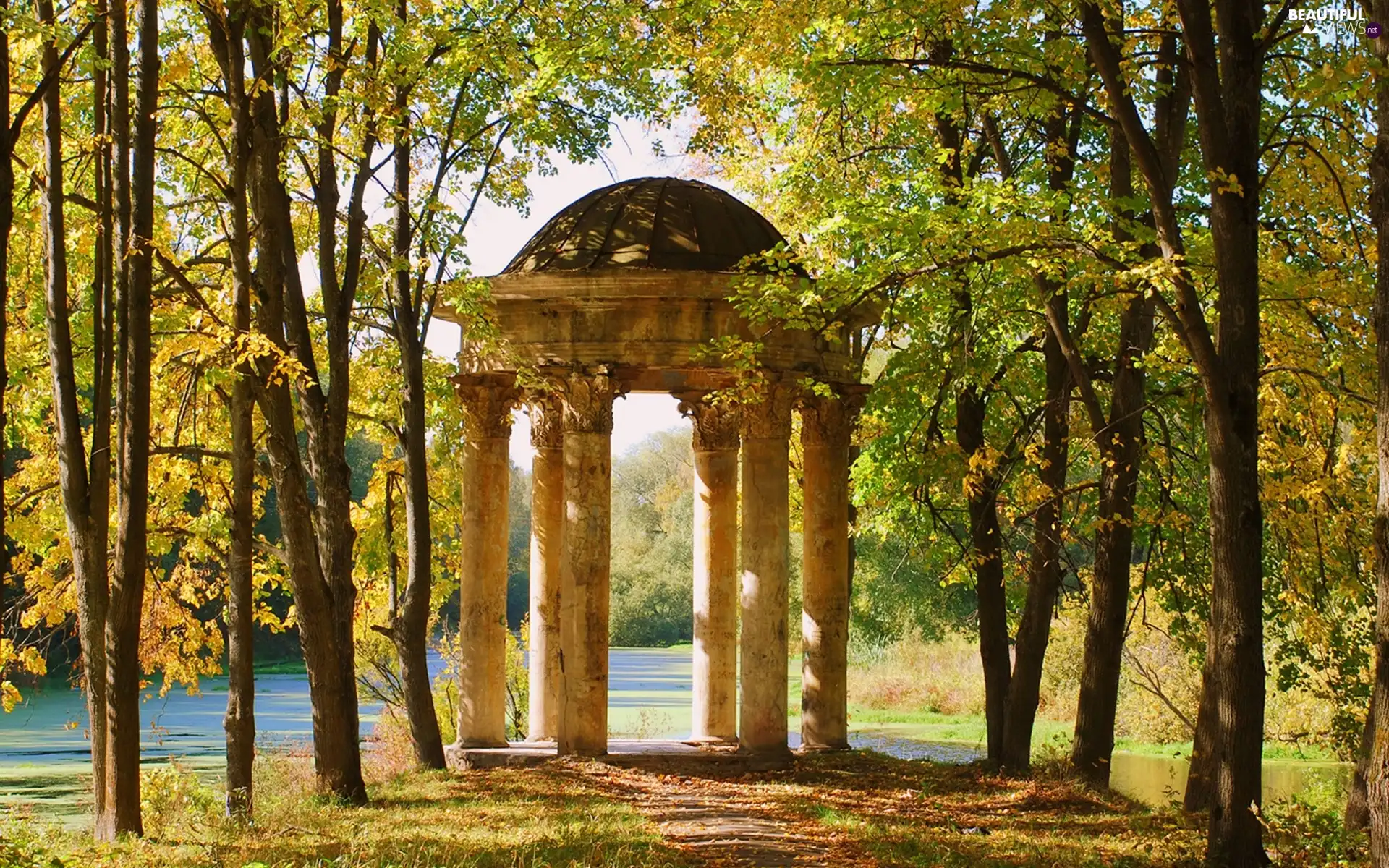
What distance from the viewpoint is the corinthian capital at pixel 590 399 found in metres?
22.9

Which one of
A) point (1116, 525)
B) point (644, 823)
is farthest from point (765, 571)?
point (644, 823)

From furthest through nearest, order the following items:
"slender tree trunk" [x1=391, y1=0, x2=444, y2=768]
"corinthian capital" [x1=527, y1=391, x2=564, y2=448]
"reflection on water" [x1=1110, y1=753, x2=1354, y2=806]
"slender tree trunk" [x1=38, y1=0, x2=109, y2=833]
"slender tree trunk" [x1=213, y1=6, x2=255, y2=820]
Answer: "reflection on water" [x1=1110, y1=753, x2=1354, y2=806] < "corinthian capital" [x1=527, y1=391, x2=564, y2=448] < "slender tree trunk" [x1=391, y1=0, x2=444, y2=768] < "slender tree trunk" [x1=213, y1=6, x2=255, y2=820] < "slender tree trunk" [x1=38, y1=0, x2=109, y2=833]

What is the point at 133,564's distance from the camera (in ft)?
48.6

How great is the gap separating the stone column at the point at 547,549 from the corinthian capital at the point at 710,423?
92.8 inches

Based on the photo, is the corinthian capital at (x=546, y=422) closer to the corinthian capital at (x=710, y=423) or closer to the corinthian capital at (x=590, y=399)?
the corinthian capital at (x=590, y=399)

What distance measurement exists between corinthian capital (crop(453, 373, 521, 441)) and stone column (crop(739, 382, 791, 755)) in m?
4.04

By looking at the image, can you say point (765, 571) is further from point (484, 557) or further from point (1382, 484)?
point (1382, 484)

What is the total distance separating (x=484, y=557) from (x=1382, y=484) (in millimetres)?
16249

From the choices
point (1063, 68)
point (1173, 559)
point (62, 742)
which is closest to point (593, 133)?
point (1063, 68)

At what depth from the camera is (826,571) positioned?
80.9ft

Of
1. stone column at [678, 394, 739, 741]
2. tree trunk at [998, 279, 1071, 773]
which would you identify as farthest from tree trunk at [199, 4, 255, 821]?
tree trunk at [998, 279, 1071, 773]

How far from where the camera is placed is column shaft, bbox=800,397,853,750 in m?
24.6

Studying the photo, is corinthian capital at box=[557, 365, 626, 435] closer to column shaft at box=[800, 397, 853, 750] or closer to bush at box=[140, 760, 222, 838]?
column shaft at box=[800, 397, 853, 750]

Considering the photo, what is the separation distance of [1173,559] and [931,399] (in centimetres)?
528
